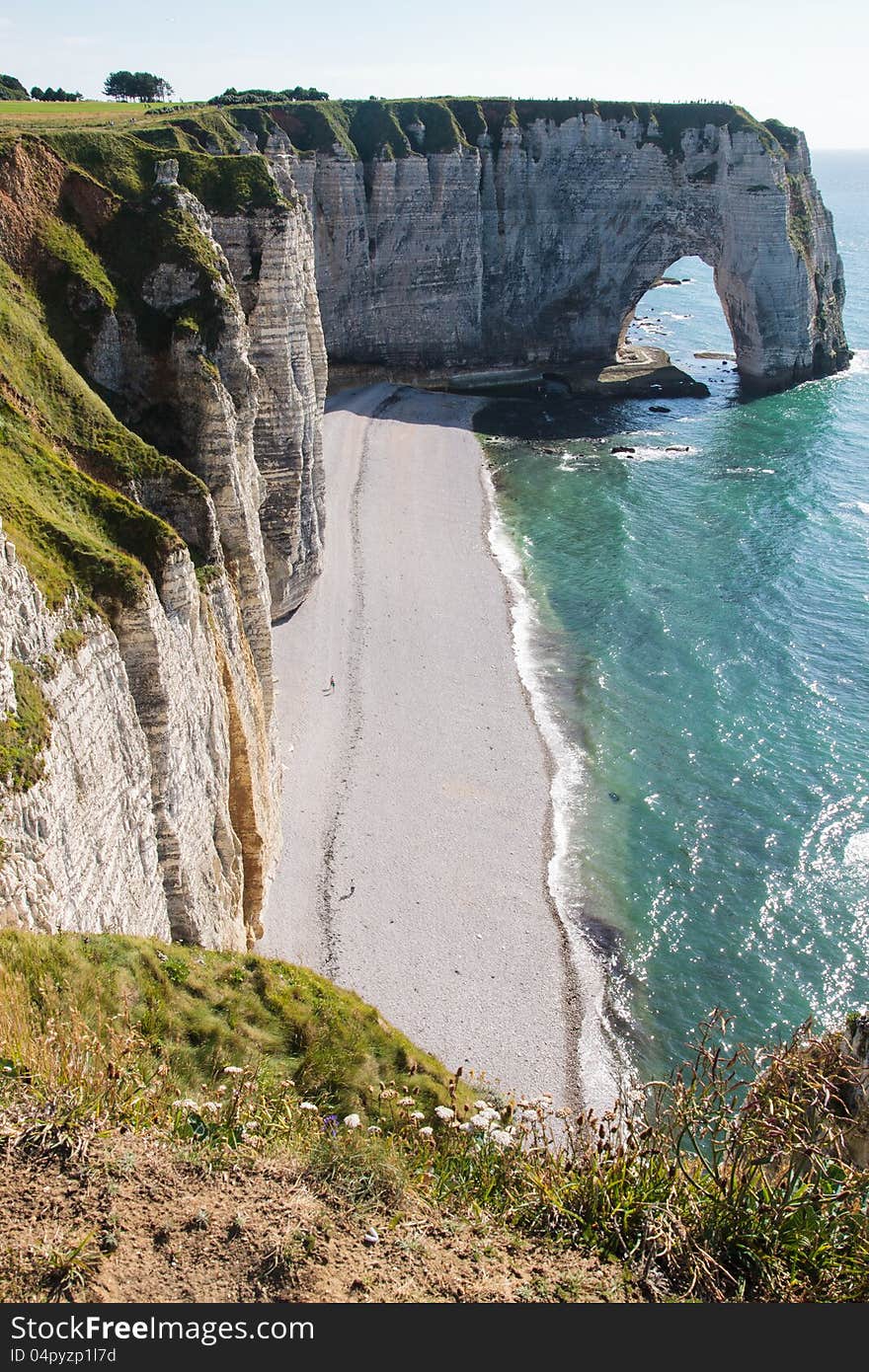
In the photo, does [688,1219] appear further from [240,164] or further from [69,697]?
[240,164]

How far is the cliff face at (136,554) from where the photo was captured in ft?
53.7

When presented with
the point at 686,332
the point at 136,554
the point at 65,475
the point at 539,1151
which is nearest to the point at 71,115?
the point at 65,475

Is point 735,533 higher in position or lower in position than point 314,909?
higher

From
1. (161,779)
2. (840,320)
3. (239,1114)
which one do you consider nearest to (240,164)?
(161,779)

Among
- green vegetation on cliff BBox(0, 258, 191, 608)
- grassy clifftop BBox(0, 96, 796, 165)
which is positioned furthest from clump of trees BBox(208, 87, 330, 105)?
green vegetation on cliff BBox(0, 258, 191, 608)

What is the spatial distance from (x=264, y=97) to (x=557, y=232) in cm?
2604

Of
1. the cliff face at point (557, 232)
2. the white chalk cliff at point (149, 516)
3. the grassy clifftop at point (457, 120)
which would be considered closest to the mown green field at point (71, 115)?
the white chalk cliff at point (149, 516)

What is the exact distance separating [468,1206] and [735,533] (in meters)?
54.8

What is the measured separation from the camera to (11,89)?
2662 inches

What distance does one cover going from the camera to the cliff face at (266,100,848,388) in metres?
76.1

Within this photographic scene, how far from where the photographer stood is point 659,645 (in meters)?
47.6

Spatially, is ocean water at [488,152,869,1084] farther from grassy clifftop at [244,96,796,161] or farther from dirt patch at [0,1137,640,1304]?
grassy clifftop at [244,96,796,161]

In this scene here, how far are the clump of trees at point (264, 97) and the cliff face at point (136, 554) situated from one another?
4896 cm

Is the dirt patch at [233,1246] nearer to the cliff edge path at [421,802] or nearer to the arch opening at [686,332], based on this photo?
the cliff edge path at [421,802]
